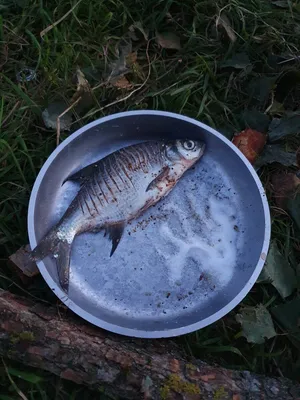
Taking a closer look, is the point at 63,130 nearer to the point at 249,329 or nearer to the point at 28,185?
the point at 28,185

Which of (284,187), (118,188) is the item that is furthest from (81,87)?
(284,187)

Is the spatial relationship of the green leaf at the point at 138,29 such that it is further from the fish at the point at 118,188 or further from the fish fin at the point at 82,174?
the fish fin at the point at 82,174

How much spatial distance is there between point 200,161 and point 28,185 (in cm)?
87

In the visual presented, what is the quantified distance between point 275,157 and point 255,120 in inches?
9.1

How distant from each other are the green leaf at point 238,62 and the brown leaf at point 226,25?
4.2 inches

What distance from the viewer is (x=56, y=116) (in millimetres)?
2660

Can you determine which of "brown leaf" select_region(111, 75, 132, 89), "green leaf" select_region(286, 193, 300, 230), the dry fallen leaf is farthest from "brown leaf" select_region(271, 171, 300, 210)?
"brown leaf" select_region(111, 75, 132, 89)

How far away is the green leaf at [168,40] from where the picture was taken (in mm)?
2869

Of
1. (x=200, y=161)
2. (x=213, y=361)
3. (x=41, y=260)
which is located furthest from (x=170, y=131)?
(x=213, y=361)

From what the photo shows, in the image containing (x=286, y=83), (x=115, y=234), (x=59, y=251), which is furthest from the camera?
(x=286, y=83)

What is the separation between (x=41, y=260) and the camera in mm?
2295

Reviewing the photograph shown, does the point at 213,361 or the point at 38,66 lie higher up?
the point at 38,66

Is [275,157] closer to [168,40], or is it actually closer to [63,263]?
[168,40]

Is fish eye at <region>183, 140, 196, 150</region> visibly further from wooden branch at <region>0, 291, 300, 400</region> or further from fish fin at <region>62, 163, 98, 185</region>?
wooden branch at <region>0, 291, 300, 400</region>
